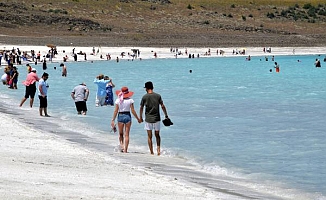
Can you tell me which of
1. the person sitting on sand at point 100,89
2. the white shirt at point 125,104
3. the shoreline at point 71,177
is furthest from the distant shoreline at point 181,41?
the shoreline at point 71,177

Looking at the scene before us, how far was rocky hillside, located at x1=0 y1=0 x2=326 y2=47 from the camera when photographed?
97000 mm

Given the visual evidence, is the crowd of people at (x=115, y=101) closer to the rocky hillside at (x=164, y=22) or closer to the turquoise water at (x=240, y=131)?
the turquoise water at (x=240, y=131)

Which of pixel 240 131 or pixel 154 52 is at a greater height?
pixel 154 52

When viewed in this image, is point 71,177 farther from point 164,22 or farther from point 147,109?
point 164,22

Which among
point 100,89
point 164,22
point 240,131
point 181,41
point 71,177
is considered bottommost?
point 240,131

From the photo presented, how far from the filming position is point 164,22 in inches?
4582

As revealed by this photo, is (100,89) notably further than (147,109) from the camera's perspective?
Yes

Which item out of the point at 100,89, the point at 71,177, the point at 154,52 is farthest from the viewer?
the point at 154,52

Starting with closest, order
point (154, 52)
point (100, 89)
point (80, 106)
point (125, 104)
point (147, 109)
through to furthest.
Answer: point (147, 109) < point (125, 104) < point (80, 106) < point (100, 89) < point (154, 52)

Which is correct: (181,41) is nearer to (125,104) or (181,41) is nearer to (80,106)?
(80,106)

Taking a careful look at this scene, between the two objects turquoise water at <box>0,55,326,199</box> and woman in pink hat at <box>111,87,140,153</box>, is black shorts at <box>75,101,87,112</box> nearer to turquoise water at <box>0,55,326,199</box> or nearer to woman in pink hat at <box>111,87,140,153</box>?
turquoise water at <box>0,55,326,199</box>

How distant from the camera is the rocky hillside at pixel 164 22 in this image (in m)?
97.0

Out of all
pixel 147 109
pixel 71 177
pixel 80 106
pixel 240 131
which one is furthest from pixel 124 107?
pixel 80 106

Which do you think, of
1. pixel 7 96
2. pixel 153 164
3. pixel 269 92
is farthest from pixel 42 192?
pixel 269 92
